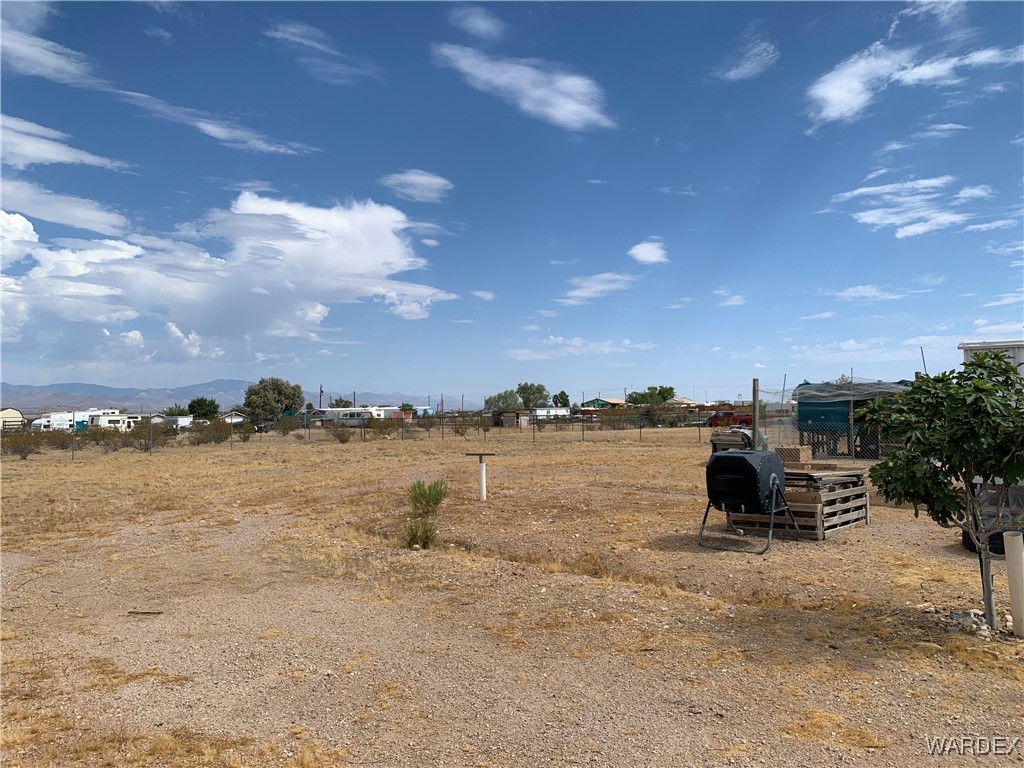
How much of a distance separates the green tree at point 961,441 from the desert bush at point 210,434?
4239cm

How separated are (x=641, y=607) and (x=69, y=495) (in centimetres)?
1664

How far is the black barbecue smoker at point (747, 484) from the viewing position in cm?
906

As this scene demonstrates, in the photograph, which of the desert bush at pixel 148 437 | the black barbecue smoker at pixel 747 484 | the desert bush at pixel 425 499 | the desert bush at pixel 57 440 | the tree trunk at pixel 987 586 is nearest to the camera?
the tree trunk at pixel 987 586

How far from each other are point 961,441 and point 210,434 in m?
43.4

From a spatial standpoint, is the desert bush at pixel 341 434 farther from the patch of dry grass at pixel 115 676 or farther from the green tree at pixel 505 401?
the green tree at pixel 505 401

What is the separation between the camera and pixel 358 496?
629 inches

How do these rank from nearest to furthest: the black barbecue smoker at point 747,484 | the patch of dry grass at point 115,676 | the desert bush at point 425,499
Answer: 1. the patch of dry grass at point 115,676
2. the black barbecue smoker at point 747,484
3. the desert bush at point 425,499

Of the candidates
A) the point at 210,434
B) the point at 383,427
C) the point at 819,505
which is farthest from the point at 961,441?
the point at 383,427

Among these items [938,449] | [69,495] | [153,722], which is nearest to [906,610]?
[938,449]

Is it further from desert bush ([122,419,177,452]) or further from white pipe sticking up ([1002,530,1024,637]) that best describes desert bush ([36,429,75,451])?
white pipe sticking up ([1002,530,1024,637])

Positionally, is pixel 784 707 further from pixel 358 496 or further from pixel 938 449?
pixel 358 496

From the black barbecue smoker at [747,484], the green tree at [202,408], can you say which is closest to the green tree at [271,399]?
the green tree at [202,408]

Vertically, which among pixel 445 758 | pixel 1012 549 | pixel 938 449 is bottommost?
pixel 445 758

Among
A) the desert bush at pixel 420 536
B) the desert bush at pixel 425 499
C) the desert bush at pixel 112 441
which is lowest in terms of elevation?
the desert bush at pixel 420 536
